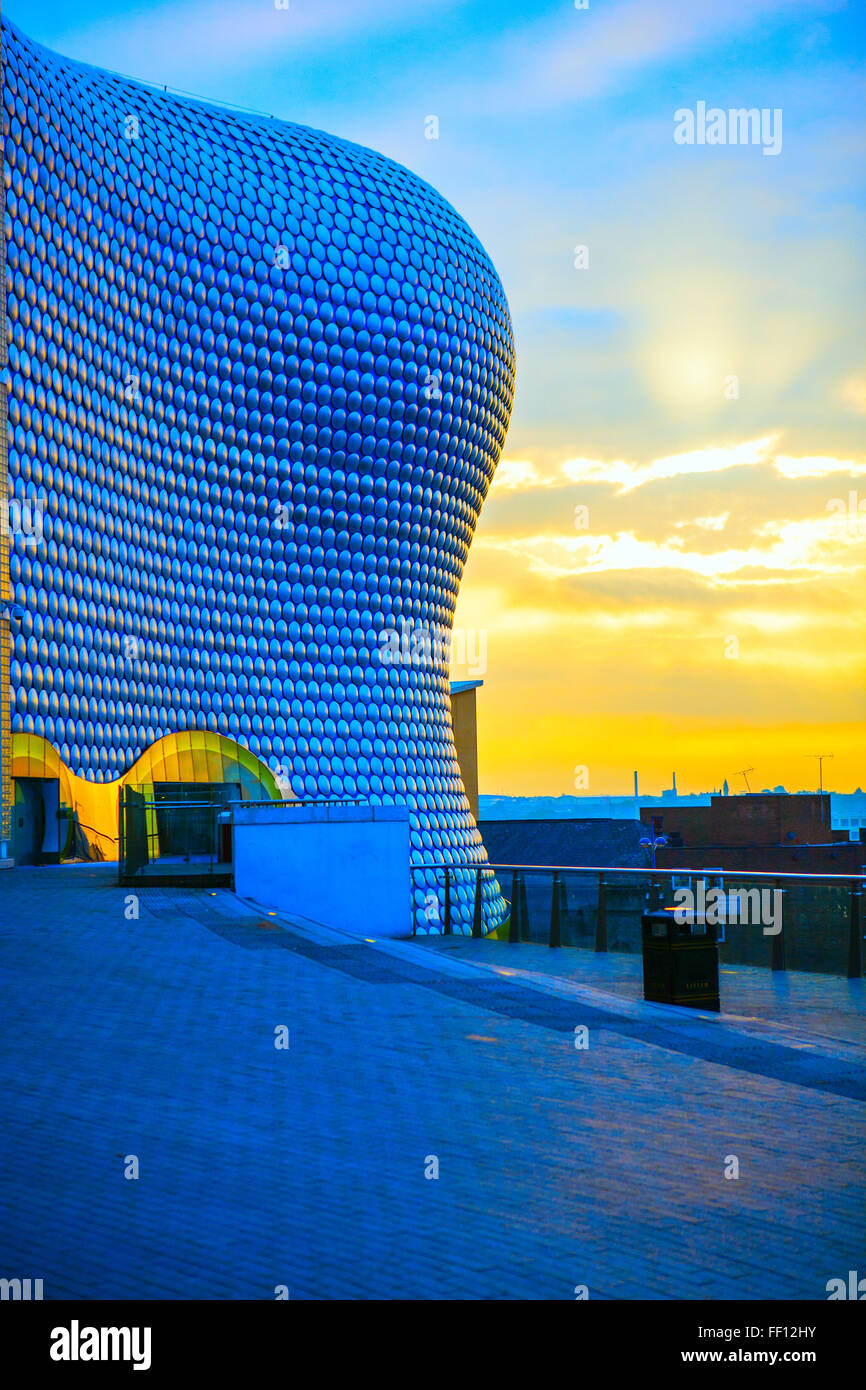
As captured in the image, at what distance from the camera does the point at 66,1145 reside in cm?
654

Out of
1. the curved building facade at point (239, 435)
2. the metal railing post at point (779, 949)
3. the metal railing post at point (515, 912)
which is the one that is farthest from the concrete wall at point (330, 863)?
the curved building facade at point (239, 435)

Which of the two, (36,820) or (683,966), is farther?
(36,820)

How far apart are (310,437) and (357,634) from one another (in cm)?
928

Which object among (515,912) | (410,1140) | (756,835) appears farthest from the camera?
(756,835)

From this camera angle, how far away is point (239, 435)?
57.0m

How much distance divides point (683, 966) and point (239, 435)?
4789 centimetres

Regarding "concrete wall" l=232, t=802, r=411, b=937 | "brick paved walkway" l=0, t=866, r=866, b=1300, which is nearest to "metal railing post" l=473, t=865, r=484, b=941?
"concrete wall" l=232, t=802, r=411, b=937

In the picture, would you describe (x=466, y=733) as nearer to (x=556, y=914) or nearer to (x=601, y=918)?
(x=556, y=914)

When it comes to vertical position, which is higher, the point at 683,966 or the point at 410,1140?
the point at 410,1140

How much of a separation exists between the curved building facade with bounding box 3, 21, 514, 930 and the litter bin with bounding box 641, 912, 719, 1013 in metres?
32.9

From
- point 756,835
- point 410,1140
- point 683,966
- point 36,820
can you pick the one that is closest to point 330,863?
point 683,966

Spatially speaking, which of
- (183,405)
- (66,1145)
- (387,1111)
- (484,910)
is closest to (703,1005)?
(387,1111)

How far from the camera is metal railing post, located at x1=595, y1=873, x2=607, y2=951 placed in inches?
667
